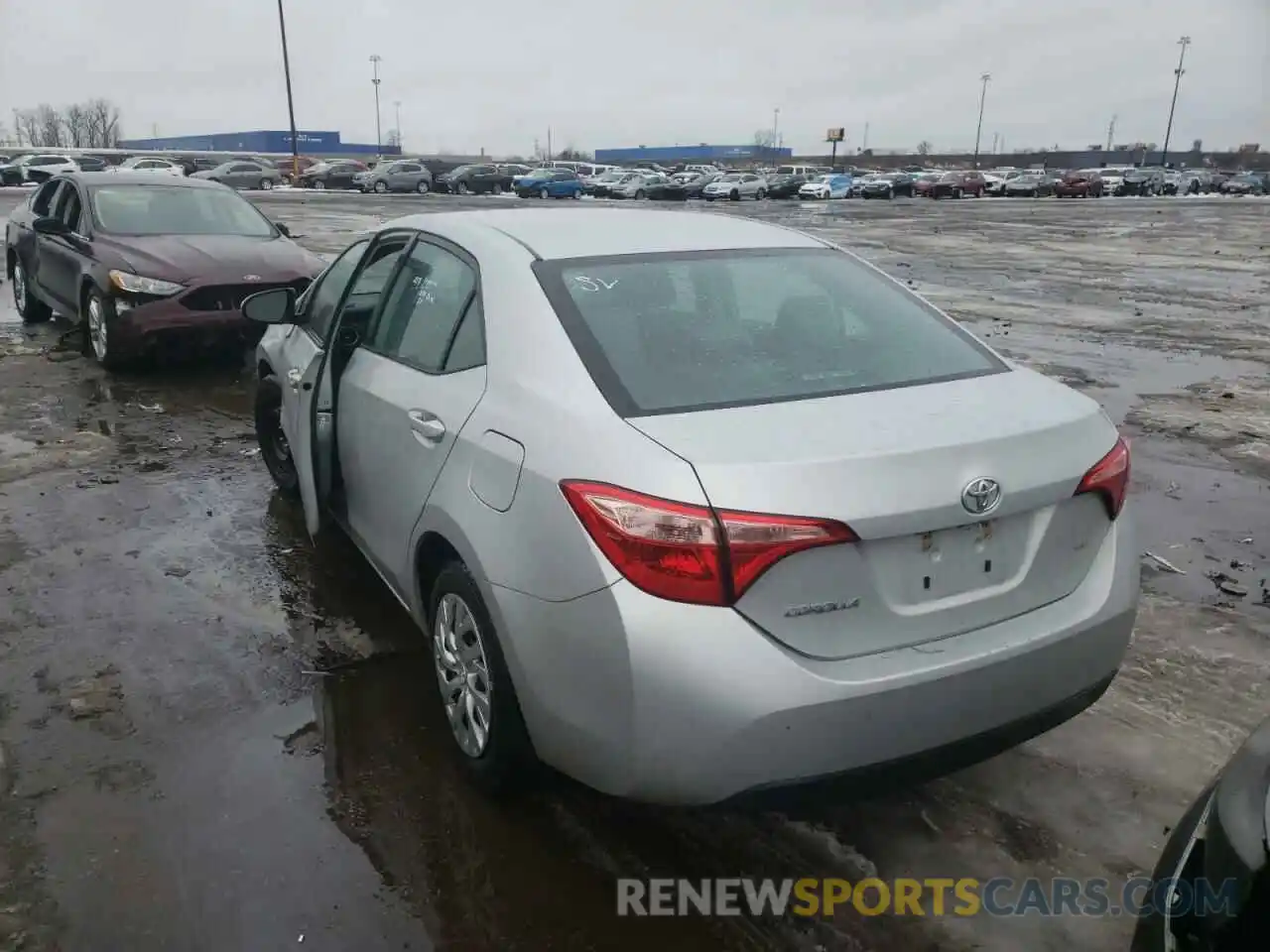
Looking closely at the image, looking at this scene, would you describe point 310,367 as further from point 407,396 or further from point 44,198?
point 44,198

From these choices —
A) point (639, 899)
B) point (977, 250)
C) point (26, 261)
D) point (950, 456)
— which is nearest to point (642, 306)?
point (950, 456)

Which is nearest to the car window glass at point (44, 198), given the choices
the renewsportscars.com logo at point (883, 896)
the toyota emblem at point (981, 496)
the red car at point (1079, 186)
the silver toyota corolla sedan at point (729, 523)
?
the silver toyota corolla sedan at point (729, 523)

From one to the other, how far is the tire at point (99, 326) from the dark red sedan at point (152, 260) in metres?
0.01

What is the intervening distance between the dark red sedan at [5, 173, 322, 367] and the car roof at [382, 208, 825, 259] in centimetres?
487

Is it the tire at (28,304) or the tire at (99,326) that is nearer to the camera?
the tire at (99,326)

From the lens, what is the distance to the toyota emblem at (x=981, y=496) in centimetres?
236

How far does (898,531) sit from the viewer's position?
2.29 m

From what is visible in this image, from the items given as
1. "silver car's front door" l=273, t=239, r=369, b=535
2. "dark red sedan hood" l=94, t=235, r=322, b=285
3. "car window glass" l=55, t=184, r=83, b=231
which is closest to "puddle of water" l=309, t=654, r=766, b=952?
"silver car's front door" l=273, t=239, r=369, b=535

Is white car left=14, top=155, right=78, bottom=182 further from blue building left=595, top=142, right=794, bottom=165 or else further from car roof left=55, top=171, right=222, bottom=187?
blue building left=595, top=142, right=794, bottom=165

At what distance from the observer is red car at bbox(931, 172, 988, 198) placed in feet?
178

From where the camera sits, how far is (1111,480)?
268cm

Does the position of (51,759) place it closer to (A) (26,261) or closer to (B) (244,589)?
(B) (244,589)

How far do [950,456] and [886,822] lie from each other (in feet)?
4.07

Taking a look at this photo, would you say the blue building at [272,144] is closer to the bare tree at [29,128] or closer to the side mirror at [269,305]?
the bare tree at [29,128]
